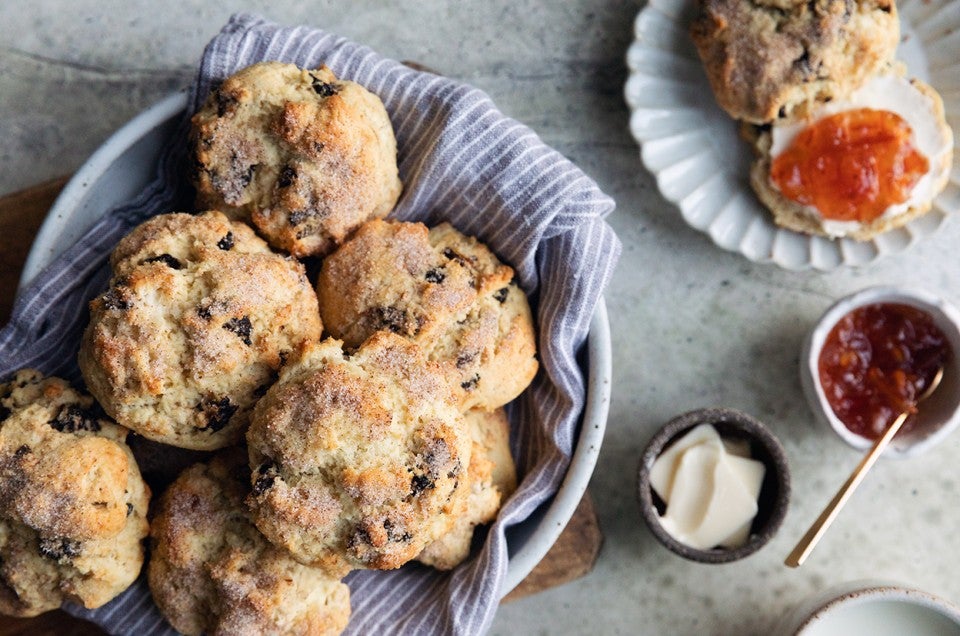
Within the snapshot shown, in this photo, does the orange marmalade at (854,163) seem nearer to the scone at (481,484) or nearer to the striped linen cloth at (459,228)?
the striped linen cloth at (459,228)

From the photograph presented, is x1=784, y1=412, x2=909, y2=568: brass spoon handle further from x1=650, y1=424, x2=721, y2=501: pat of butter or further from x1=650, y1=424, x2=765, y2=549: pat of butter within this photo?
x1=650, y1=424, x2=721, y2=501: pat of butter

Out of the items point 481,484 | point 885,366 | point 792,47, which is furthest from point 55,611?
point 792,47

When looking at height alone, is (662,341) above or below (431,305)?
below

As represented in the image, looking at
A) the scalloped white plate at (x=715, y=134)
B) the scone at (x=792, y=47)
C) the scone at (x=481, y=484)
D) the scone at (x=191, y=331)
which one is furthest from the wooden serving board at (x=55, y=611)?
the scone at (x=792, y=47)

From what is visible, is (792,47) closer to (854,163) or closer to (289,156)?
(854,163)

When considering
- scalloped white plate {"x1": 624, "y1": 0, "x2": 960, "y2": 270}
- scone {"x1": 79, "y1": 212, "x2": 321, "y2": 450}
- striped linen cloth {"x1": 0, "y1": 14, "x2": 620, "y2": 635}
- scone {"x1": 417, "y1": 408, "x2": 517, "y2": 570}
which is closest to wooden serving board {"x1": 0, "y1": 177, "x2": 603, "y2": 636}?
striped linen cloth {"x1": 0, "y1": 14, "x2": 620, "y2": 635}

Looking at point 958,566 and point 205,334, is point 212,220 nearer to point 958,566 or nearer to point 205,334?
point 205,334
